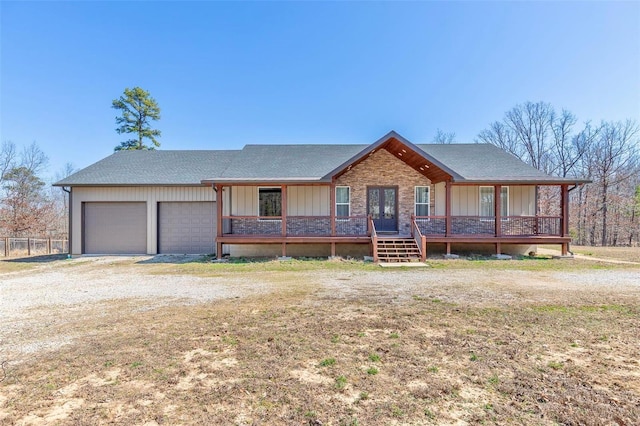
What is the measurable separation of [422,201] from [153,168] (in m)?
13.1

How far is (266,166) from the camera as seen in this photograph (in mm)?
14141

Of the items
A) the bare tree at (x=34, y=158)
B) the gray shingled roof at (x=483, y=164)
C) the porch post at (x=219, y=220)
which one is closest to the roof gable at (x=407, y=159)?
the gray shingled roof at (x=483, y=164)

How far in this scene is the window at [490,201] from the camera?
13516 mm

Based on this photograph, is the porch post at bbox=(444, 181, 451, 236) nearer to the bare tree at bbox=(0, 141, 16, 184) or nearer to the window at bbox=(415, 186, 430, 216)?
the window at bbox=(415, 186, 430, 216)

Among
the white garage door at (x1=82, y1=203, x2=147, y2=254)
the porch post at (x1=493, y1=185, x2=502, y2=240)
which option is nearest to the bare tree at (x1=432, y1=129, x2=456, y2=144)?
the porch post at (x1=493, y1=185, x2=502, y2=240)

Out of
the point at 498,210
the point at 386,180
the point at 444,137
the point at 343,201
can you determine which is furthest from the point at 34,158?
the point at 444,137

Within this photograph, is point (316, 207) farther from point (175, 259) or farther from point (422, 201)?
point (175, 259)

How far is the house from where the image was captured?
12.3 meters

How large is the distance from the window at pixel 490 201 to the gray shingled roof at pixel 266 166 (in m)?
0.86

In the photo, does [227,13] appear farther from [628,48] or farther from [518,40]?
[628,48]

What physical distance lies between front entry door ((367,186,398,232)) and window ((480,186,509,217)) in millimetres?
3748

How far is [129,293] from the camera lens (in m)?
6.75

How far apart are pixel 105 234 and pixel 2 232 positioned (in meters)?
12.4

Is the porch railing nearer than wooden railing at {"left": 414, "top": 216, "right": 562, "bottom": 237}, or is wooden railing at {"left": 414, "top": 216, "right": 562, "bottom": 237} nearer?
wooden railing at {"left": 414, "top": 216, "right": 562, "bottom": 237}
